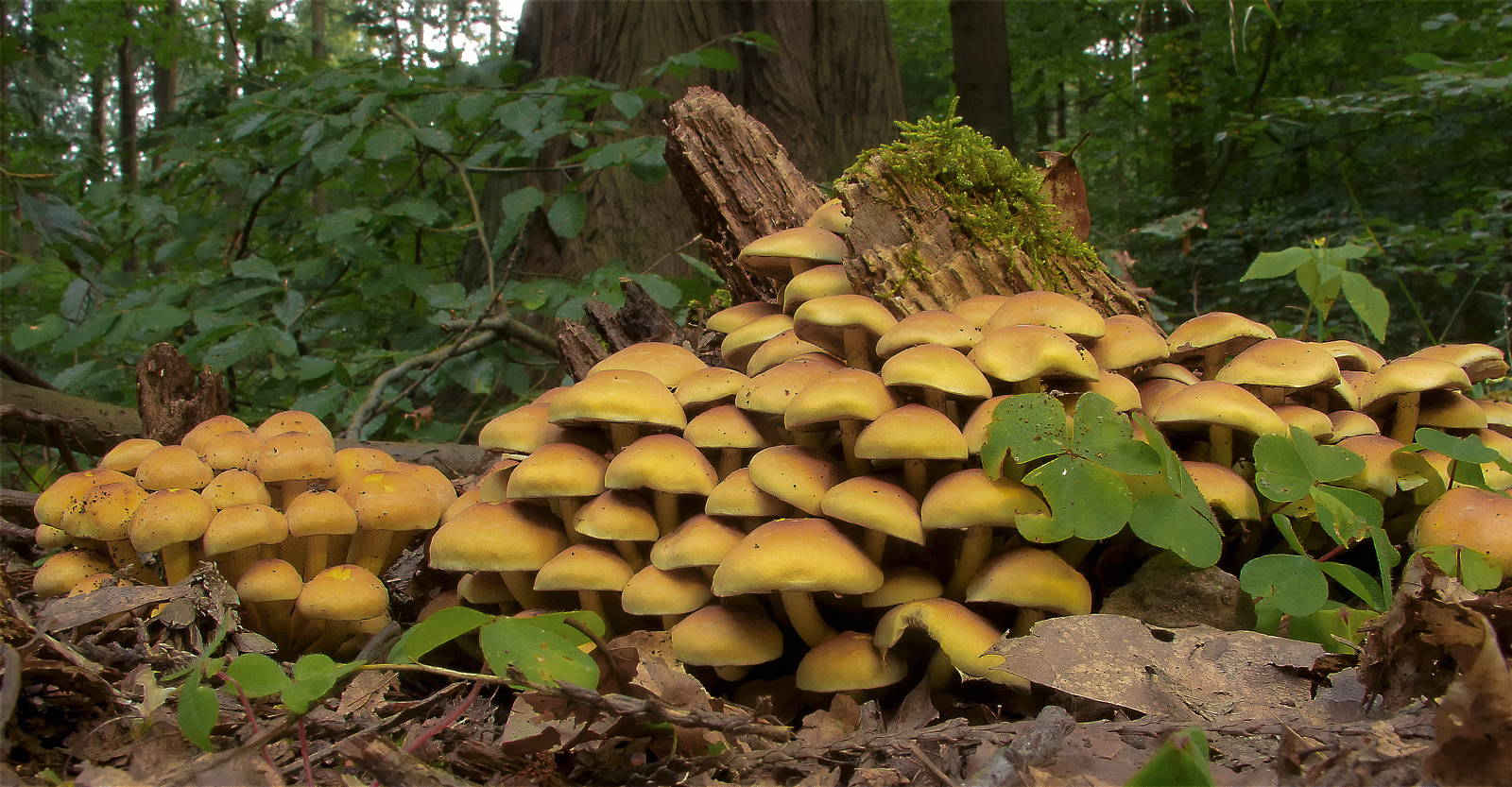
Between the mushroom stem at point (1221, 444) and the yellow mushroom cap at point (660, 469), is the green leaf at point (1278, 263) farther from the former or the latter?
the yellow mushroom cap at point (660, 469)

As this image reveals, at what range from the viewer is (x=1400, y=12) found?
946cm

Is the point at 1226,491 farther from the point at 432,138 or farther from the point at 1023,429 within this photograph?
the point at 432,138

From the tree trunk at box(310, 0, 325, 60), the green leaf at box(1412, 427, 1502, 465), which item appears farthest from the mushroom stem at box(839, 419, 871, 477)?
the tree trunk at box(310, 0, 325, 60)

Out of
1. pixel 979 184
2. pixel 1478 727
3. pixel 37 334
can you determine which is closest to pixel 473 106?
pixel 37 334

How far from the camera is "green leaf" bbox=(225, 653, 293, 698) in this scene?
1224 mm

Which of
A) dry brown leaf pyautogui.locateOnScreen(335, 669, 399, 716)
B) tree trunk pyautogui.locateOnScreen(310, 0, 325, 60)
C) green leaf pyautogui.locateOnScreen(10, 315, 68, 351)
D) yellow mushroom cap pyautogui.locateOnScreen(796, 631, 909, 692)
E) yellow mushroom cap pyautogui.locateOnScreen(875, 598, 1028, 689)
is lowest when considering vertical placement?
dry brown leaf pyautogui.locateOnScreen(335, 669, 399, 716)

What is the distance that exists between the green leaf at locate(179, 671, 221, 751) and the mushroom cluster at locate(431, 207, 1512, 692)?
0.71 metres

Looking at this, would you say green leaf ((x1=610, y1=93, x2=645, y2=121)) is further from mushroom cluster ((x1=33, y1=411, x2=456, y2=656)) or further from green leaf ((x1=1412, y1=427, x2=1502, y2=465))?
green leaf ((x1=1412, y1=427, x2=1502, y2=465))

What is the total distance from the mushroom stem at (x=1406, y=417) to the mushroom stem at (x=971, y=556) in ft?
3.64

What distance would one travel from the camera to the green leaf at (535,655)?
1.24 m

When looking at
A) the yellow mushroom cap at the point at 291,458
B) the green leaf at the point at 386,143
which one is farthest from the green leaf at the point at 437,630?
the green leaf at the point at 386,143

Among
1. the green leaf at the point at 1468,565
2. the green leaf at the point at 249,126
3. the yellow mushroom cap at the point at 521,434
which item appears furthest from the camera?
the green leaf at the point at 249,126

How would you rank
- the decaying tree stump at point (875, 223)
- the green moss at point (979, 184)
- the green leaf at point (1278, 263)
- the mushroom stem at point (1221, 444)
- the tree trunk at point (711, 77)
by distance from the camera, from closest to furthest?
the mushroom stem at point (1221, 444) → the decaying tree stump at point (875, 223) → the green moss at point (979, 184) → the green leaf at point (1278, 263) → the tree trunk at point (711, 77)

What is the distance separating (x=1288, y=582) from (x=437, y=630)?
1.55 metres
